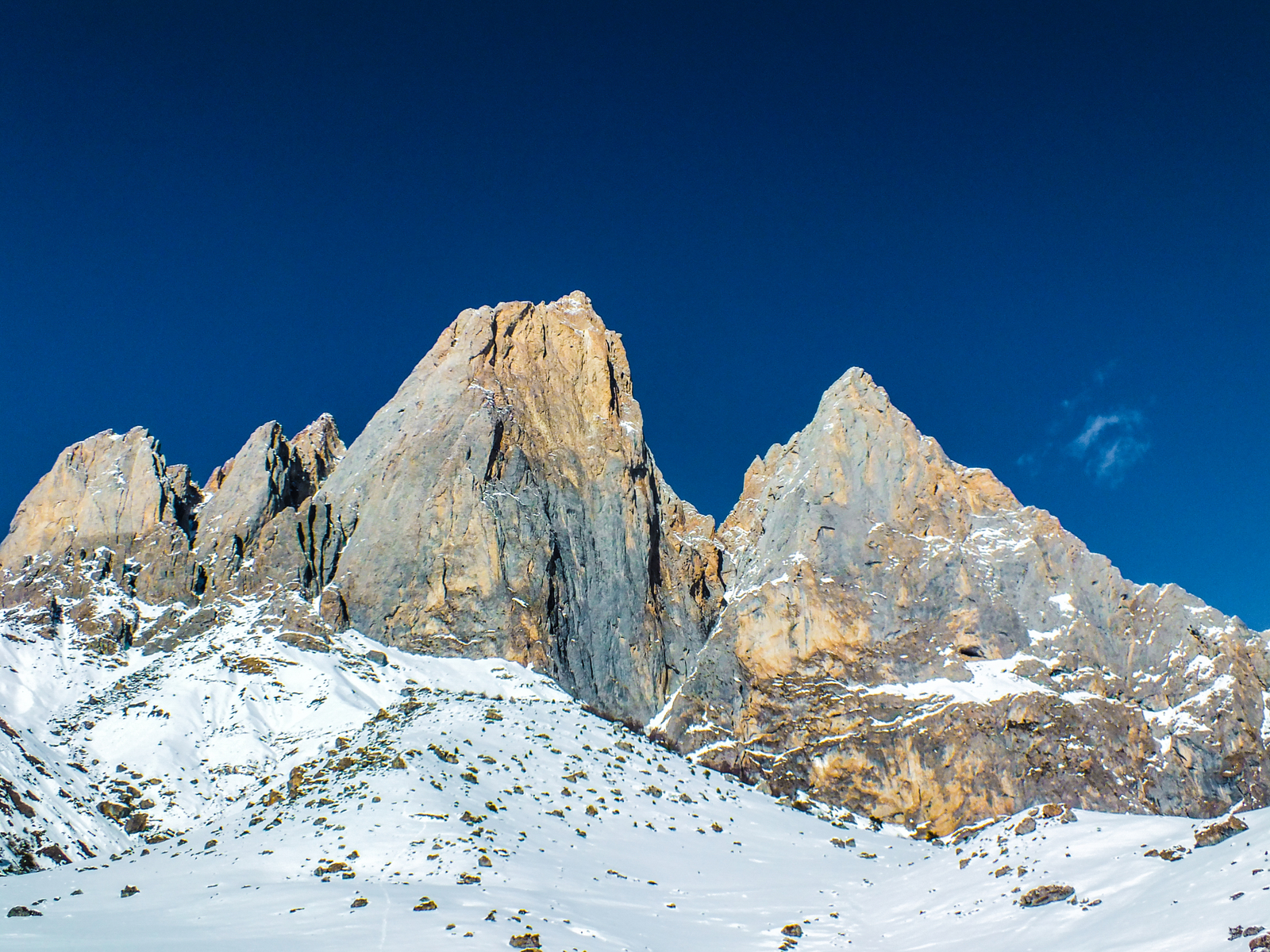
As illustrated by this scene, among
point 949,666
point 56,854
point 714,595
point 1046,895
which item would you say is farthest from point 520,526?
point 1046,895

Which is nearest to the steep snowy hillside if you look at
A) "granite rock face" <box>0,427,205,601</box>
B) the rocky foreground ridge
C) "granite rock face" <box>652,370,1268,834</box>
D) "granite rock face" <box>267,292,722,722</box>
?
the rocky foreground ridge

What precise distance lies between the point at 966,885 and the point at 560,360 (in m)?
85.6

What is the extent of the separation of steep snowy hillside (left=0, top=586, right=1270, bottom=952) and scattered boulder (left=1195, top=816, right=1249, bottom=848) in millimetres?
471

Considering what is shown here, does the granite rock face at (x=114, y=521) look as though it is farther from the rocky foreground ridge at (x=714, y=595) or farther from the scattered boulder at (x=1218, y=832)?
the scattered boulder at (x=1218, y=832)

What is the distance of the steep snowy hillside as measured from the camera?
23875 millimetres

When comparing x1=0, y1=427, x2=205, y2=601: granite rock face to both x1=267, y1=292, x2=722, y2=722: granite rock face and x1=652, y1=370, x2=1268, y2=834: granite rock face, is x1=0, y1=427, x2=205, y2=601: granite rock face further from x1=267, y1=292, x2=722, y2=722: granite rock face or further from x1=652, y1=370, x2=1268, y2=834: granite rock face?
→ x1=652, y1=370, x2=1268, y2=834: granite rock face

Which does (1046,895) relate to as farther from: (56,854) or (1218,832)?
(56,854)

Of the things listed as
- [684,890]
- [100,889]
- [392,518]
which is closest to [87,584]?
[392,518]

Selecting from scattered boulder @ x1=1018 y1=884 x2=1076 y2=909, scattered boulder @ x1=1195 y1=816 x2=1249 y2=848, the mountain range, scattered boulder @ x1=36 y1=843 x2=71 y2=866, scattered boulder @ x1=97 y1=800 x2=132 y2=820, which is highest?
the mountain range

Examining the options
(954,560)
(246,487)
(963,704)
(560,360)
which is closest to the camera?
(963,704)

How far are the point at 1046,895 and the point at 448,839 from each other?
2153cm

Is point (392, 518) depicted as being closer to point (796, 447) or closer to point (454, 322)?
point (454, 322)

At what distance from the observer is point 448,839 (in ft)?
113

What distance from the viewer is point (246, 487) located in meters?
91.8
